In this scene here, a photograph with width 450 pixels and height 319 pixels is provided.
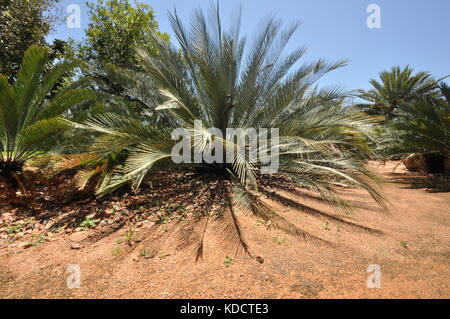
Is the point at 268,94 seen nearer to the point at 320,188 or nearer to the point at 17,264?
the point at 320,188

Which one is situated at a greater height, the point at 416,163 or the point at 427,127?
the point at 427,127

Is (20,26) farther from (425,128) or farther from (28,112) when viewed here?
(425,128)

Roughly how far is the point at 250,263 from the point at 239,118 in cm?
244

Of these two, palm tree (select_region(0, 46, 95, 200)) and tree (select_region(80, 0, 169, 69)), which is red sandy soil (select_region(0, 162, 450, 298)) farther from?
tree (select_region(80, 0, 169, 69))

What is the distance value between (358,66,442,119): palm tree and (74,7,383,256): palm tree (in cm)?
1103

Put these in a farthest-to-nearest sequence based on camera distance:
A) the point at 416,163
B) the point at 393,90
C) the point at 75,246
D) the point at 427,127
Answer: the point at 393,90
the point at 416,163
the point at 427,127
the point at 75,246

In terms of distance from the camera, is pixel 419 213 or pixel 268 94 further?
pixel 268 94

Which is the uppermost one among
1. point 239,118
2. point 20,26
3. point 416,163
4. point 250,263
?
point 20,26

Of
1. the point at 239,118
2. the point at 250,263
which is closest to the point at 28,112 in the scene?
the point at 239,118

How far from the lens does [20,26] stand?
5520mm

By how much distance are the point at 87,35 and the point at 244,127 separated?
19.8 feet

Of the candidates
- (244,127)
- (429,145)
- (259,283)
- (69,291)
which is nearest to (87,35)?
(244,127)

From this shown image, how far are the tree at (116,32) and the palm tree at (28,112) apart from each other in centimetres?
330

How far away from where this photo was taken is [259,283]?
1581 millimetres
